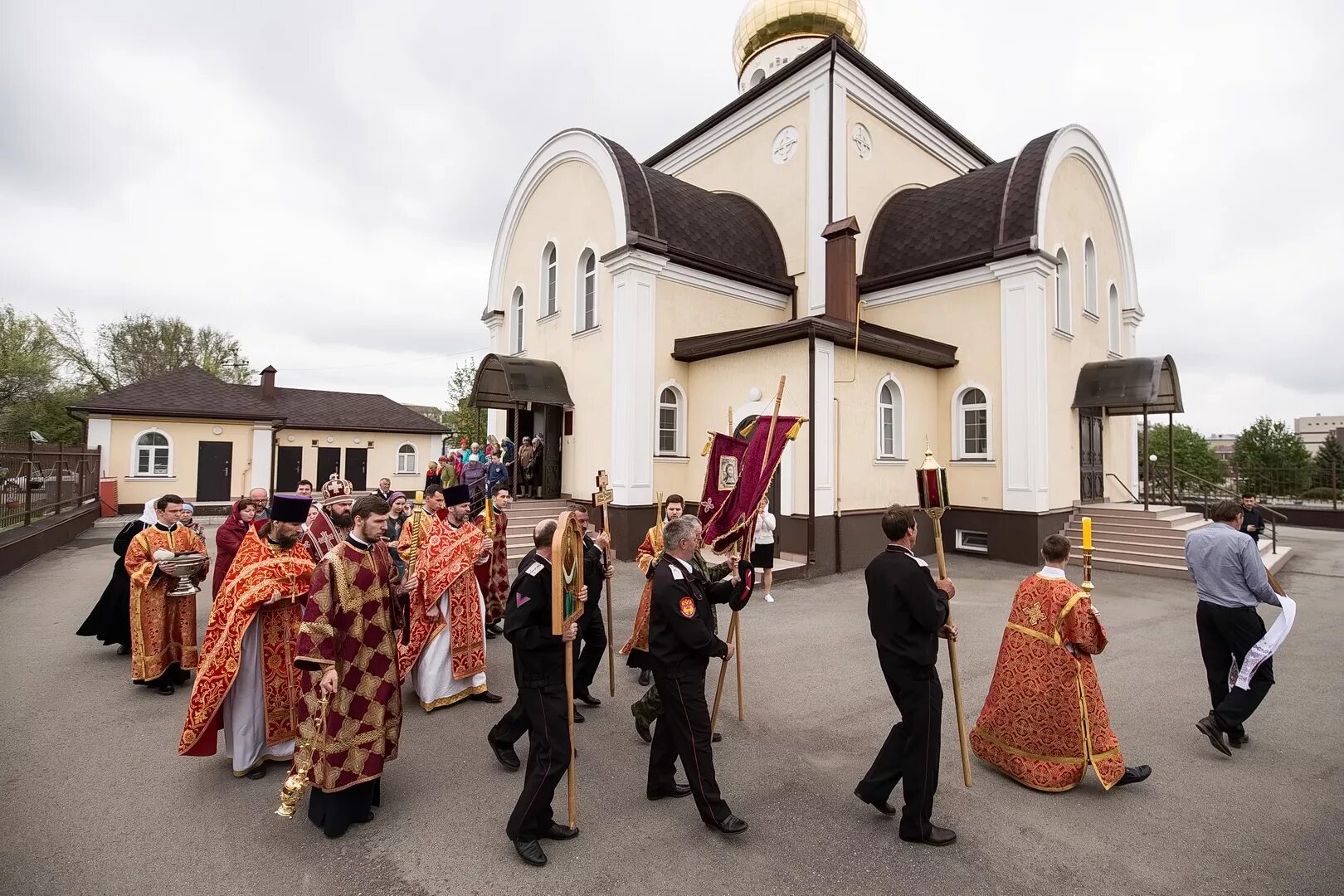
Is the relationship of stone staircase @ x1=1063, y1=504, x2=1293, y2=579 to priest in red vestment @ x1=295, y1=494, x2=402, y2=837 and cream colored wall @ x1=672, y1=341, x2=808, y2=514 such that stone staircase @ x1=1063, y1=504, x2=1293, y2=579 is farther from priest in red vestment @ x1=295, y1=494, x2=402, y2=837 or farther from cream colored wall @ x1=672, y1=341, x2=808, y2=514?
priest in red vestment @ x1=295, y1=494, x2=402, y2=837

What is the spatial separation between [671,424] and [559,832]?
1027cm

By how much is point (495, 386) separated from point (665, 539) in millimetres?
10891

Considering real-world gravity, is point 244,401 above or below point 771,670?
above

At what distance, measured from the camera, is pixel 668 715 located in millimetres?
3502

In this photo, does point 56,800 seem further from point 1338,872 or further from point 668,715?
point 1338,872

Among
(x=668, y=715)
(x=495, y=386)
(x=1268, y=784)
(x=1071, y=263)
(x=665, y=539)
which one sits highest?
(x=1071, y=263)

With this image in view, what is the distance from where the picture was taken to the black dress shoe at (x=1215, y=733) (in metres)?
4.45

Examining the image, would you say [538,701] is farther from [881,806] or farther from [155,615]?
[155,615]

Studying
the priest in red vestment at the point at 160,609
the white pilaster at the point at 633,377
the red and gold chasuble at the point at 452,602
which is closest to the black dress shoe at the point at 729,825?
the red and gold chasuble at the point at 452,602

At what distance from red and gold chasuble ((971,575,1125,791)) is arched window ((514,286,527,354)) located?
46.9 feet

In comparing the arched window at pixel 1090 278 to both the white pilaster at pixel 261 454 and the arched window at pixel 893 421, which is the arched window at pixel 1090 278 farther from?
the white pilaster at pixel 261 454

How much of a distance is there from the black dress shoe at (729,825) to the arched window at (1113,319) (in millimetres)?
16542

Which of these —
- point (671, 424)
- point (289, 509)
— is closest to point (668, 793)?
point (289, 509)

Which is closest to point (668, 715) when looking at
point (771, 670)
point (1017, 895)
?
point (1017, 895)
